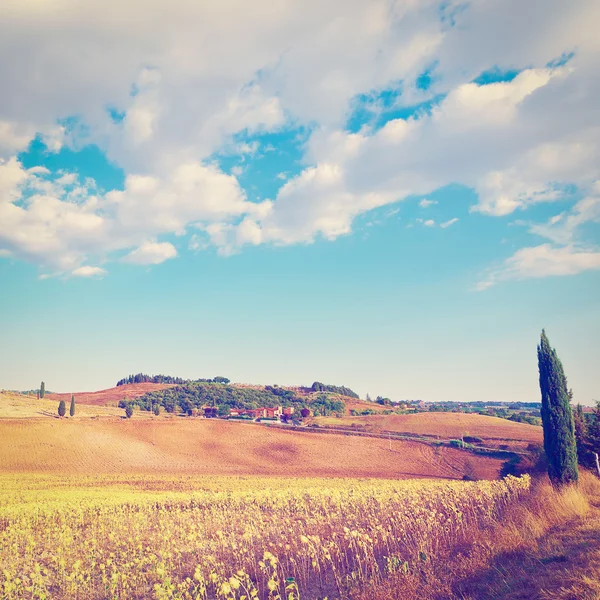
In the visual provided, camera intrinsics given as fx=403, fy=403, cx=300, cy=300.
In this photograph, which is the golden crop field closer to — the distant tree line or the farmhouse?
the farmhouse

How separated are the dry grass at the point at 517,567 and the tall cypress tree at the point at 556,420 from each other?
35.5ft

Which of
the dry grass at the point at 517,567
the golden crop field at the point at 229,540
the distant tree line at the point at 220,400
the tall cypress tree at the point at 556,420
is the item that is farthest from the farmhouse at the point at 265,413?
the dry grass at the point at 517,567

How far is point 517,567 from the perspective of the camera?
9.76m

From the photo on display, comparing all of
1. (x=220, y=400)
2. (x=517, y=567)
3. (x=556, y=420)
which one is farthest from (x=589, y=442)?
(x=220, y=400)

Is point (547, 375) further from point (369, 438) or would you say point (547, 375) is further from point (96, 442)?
point (96, 442)

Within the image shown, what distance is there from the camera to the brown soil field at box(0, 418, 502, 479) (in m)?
51.6

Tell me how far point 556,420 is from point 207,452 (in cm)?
5304

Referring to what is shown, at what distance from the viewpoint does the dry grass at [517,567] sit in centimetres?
807

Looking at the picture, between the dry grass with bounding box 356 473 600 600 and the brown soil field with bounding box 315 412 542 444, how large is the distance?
200ft

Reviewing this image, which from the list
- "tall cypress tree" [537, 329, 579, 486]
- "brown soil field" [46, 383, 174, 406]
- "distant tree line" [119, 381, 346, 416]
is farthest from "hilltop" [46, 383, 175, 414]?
"tall cypress tree" [537, 329, 579, 486]

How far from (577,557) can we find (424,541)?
4.73m

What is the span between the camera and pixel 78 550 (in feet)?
51.2

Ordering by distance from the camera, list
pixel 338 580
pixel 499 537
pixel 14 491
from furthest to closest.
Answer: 1. pixel 14 491
2. pixel 499 537
3. pixel 338 580

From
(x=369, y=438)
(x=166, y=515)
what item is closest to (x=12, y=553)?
(x=166, y=515)
